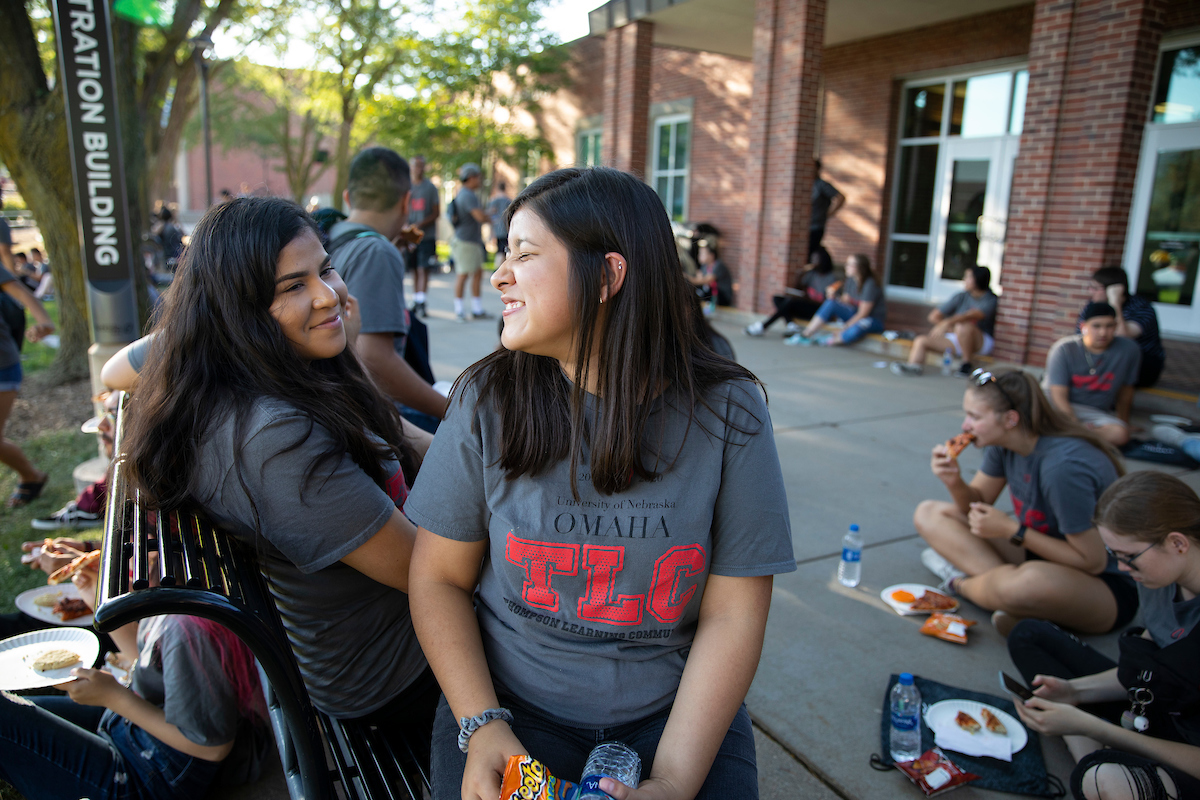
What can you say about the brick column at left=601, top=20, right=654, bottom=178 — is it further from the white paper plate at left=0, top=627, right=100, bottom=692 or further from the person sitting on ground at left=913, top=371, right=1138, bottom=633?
the white paper plate at left=0, top=627, right=100, bottom=692

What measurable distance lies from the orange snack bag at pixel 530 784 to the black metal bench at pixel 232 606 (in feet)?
1.38

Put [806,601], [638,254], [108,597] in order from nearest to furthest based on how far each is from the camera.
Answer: [108,597]
[638,254]
[806,601]

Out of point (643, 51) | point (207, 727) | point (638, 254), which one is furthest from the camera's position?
point (643, 51)

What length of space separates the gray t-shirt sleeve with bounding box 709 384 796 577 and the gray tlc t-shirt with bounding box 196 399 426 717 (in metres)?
0.77

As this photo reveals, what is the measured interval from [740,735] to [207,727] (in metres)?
1.37

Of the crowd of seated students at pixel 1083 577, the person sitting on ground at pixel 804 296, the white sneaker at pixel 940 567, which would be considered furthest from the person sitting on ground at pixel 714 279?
the crowd of seated students at pixel 1083 577

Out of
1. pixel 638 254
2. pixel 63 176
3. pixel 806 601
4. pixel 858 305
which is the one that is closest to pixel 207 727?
pixel 638 254

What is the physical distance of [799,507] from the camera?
4.71 m

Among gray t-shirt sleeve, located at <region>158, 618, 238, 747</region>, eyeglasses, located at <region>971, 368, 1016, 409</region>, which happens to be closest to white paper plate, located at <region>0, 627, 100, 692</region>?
gray t-shirt sleeve, located at <region>158, 618, 238, 747</region>

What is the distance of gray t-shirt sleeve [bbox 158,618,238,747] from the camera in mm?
1935

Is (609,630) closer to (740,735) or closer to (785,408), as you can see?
(740,735)

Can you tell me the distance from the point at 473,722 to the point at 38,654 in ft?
4.43

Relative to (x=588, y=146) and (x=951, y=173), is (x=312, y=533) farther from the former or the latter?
(x=588, y=146)

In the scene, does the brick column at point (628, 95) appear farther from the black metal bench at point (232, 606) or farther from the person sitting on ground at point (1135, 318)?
the black metal bench at point (232, 606)
